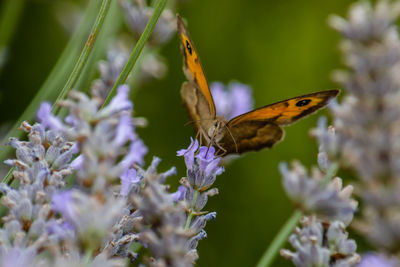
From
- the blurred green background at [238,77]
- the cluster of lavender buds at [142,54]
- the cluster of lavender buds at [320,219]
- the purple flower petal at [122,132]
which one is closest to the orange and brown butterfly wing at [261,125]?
the cluster of lavender buds at [142,54]

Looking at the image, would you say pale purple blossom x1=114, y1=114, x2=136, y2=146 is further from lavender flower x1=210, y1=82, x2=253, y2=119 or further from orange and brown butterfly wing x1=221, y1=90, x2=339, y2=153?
lavender flower x1=210, y1=82, x2=253, y2=119

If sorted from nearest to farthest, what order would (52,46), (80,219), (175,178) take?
(80,219)
(175,178)
(52,46)

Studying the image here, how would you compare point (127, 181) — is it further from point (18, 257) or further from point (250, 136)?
point (250, 136)

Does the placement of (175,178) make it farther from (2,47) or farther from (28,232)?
(28,232)

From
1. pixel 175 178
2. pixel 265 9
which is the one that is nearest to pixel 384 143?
pixel 175 178

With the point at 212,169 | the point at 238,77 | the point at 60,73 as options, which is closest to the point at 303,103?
the point at 212,169

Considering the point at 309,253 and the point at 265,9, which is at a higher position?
the point at 265,9
